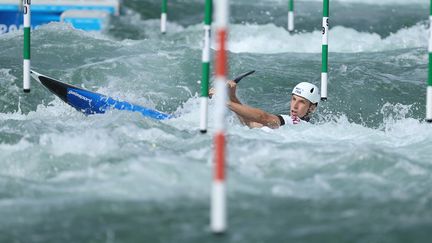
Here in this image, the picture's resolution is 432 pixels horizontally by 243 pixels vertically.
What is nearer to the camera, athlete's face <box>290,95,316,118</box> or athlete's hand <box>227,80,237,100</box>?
athlete's hand <box>227,80,237,100</box>

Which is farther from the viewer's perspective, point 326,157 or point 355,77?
point 355,77

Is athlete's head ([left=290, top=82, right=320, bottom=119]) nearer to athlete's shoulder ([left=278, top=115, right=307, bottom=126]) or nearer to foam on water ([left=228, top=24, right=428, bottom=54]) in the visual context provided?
athlete's shoulder ([left=278, top=115, right=307, bottom=126])

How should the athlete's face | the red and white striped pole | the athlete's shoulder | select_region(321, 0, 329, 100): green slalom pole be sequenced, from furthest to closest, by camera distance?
1. select_region(321, 0, 329, 100): green slalom pole
2. the athlete's face
3. the athlete's shoulder
4. the red and white striped pole

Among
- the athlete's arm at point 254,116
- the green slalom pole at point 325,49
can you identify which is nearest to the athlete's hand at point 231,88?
the athlete's arm at point 254,116

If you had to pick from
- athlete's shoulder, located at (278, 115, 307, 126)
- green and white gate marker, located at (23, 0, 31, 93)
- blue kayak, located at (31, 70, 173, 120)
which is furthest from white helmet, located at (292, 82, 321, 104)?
green and white gate marker, located at (23, 0, 31, 93)

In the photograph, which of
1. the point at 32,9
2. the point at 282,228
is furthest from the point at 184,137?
the point at 32,9

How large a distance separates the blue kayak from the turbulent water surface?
0.14m

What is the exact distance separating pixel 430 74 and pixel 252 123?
1545mm

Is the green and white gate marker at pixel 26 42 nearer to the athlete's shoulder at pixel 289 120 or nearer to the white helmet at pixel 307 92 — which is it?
the athlete's shoulder at pixel 289 120

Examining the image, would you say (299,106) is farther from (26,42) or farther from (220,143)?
(220,143)

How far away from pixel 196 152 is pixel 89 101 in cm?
233

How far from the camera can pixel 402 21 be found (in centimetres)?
1831

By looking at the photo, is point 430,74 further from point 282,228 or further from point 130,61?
point 130,61

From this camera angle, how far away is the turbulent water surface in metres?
5.67
